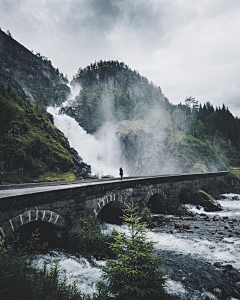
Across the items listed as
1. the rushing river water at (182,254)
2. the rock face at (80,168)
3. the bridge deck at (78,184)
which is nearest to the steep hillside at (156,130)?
the rock face at (80,168)

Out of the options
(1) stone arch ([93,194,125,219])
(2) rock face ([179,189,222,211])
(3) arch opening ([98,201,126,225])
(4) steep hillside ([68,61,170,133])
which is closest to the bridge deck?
(1) stone arch ([93,194,125,219])

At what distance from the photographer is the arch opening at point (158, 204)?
766 inches

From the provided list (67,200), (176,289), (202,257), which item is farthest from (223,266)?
(67,200)

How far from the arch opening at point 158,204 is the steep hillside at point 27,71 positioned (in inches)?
3008

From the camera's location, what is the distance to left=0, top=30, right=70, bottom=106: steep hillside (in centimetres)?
8788

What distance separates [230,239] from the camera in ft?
39.5

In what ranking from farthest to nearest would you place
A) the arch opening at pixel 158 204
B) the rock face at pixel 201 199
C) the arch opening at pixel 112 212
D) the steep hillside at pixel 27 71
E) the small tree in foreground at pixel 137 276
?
the steep hillside at pixel 27 71 → the rock face at pixel 201 199 → the arch opening at pixel 158 204 → the arch opening at pixel 112 212 → the small tree in foreground at pixel 137 276

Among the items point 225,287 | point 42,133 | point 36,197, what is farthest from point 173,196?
point 42,133

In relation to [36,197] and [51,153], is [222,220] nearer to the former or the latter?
[36,197]

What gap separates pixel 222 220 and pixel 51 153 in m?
32.4

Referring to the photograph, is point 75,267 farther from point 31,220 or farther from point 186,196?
point 186,196

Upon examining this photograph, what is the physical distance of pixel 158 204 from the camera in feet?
65.0

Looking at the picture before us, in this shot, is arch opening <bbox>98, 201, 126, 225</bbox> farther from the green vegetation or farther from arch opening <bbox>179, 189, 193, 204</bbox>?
the green vegetation

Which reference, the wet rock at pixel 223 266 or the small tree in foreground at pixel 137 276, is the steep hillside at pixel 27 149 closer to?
the wet rock at pixel 223 266
